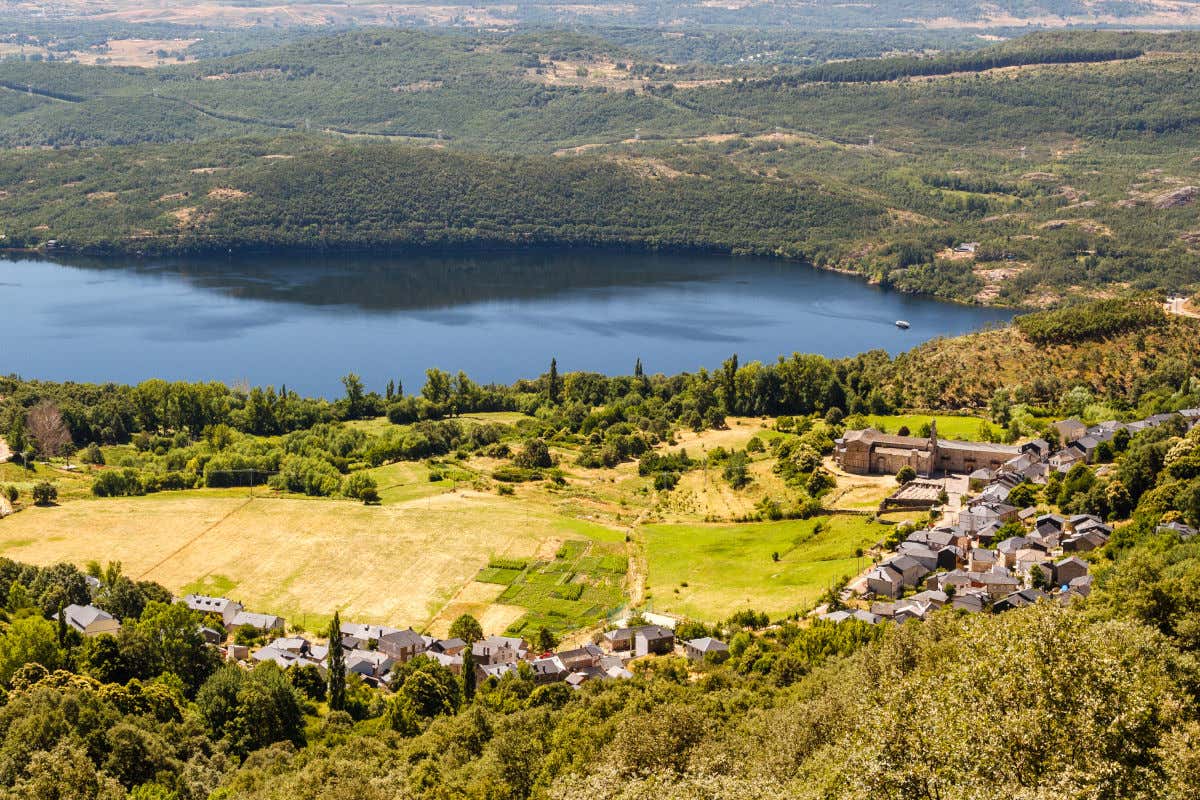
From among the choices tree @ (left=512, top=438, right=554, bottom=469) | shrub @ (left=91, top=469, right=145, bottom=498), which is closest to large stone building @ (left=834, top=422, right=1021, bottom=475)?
tree @ (left=512, top=438, right=554, bottom=469)

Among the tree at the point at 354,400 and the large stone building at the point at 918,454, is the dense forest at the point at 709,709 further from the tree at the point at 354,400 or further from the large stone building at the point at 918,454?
the tree at the point at 354,400

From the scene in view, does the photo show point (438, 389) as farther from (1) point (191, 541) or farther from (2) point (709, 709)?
(2) point (709, 709)

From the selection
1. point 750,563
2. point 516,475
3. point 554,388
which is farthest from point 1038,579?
point 554,388

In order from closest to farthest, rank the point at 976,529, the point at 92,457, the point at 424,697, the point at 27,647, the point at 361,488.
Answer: the point at 424,697 < the point at 27,647 < the point at 976,529 < the point at 361,488 < the point at 92,457

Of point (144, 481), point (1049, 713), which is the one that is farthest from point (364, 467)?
point (1049, 713)

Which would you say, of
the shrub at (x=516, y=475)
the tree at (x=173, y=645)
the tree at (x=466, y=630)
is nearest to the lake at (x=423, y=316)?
the shrub at (x=516, y=475)

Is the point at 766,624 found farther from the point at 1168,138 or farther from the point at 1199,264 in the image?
the point at 1168,138
